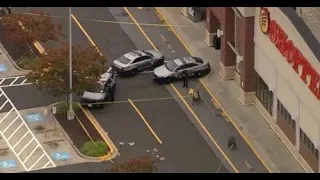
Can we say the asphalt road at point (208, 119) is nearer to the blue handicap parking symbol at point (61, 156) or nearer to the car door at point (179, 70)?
the car door at point (179, 70)

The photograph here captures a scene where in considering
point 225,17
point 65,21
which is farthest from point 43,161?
point 65,21

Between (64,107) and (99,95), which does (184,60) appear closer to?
(99,95)

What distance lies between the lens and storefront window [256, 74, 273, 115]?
46031 mm

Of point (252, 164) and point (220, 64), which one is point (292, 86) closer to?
point (252, 164)

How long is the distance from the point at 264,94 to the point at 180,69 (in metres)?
6.91

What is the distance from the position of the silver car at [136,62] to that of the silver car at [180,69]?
4.33 feet

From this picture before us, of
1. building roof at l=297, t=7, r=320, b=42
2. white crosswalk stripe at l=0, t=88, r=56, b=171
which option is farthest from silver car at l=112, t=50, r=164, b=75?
building roof at l=297, t=7, r=320, b=42

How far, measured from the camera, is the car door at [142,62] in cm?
5269

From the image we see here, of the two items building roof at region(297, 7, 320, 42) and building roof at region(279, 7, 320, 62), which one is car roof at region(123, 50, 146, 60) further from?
building roof at region(279, 7, 320, 62)

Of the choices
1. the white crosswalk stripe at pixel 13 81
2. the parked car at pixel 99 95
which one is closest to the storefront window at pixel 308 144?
the parked car at pixel 99 95

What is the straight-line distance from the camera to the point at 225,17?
5009 cm

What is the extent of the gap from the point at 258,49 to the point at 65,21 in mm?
19837

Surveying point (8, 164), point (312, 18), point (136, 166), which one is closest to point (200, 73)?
point (312, 18)

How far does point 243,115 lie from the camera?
46969 millimetres
